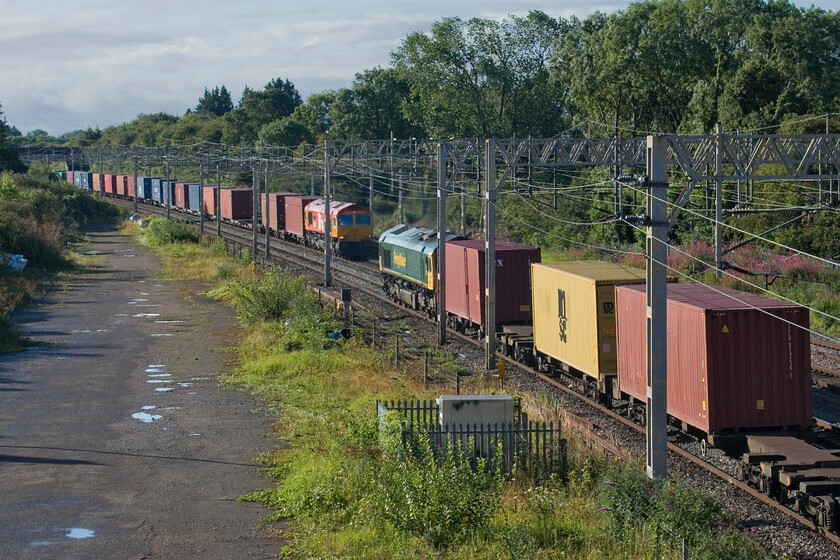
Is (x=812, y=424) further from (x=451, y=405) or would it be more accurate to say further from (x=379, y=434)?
(x=379, y=434)

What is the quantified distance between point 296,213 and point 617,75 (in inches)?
841

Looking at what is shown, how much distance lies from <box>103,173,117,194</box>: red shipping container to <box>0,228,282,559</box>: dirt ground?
265 feet

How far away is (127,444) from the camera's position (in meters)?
18.4

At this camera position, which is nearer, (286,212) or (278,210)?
(286,212)

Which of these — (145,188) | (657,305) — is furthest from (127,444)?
(145,188)

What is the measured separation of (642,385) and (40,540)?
35.7 feet

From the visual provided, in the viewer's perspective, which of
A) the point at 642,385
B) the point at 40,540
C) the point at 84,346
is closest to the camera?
the point at 40,540

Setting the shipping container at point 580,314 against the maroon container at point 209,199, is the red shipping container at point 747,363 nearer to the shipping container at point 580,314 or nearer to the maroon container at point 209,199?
the shipping container at point 580,314

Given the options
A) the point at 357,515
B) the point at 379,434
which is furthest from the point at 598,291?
the point at 357,515

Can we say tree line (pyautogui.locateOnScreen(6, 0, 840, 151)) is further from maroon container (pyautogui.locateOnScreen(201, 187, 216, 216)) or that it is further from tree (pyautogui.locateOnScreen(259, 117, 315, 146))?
maroon container (pyautogui.locateOnScreen(201, 187, 216, 216))

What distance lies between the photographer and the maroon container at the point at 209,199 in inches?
3155

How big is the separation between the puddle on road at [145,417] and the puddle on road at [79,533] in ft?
22.6

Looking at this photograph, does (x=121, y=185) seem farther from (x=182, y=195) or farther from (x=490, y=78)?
(x=490, y=78)

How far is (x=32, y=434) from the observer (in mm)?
19266
